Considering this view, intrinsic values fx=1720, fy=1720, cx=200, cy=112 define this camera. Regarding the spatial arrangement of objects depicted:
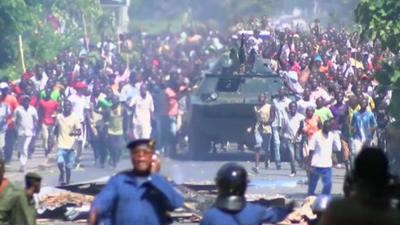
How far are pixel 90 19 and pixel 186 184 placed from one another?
117 feet

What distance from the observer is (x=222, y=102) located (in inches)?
1232

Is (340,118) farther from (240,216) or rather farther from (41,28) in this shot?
(240,216)

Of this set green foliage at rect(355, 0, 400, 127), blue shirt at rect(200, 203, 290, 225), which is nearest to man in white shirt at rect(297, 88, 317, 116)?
green foliage at rect(355, 0, 400, 127)

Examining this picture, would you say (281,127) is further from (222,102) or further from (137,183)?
(137,183)

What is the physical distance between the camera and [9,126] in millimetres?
29656

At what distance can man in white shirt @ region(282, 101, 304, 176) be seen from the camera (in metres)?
28.0

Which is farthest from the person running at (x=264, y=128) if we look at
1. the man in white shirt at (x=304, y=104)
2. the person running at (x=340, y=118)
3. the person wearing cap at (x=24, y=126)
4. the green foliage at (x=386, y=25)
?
the green foliage at (x=386, y=25)

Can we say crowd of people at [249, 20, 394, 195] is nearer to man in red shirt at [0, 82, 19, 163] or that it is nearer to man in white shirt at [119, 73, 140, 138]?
man in white shirt at [119, 73, 140, 138]

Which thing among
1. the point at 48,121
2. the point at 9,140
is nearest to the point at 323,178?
the point at 9,140

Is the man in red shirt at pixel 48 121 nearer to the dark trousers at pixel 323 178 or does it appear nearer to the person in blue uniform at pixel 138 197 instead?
the dark trousers at pixel 323 178

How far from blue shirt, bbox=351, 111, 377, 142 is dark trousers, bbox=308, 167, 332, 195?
304 centimetres

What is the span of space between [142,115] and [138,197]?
67.7ft

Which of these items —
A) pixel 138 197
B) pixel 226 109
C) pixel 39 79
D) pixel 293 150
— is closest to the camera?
pixel 138 197

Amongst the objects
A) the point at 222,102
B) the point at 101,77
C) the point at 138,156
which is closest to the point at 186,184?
the point at 222,102
